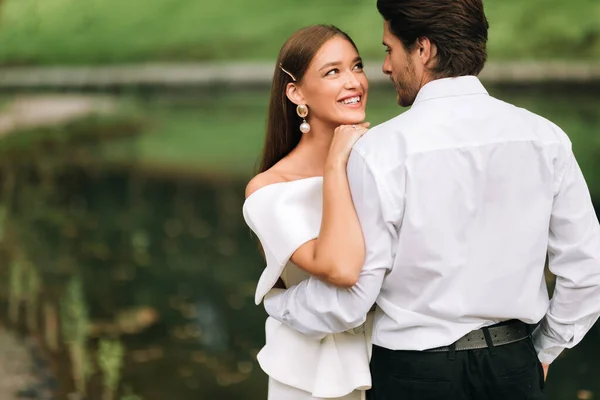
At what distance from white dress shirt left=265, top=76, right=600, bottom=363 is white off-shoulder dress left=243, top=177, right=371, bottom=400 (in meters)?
0.16

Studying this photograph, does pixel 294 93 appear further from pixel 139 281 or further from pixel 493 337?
pixel 139 281

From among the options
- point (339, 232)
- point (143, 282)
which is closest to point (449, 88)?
point (339, 232)

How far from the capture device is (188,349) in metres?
4.25

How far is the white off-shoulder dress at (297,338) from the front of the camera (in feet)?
5.56

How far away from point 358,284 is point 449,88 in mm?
364

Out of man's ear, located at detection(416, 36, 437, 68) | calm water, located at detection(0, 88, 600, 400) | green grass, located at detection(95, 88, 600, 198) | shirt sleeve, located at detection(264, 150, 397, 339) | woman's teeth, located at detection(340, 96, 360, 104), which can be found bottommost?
calm water, located at detection(0, 88, 600, 400)

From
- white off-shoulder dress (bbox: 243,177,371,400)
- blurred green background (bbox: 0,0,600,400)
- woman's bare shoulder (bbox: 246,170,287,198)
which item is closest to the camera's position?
white off-shoulder dress (bbox: 243,177,371,400)

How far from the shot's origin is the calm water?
409 cm

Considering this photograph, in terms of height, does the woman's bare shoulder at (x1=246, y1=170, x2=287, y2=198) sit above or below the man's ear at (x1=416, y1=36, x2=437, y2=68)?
below

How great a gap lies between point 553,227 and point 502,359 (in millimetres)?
249

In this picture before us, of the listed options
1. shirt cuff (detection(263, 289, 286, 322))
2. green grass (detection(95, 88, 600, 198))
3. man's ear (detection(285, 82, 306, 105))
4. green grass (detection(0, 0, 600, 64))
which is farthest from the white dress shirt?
green grass (detection(95, 88, 600, 198))

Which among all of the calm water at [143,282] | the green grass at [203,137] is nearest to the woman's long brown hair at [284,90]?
the calm water at [143,282]

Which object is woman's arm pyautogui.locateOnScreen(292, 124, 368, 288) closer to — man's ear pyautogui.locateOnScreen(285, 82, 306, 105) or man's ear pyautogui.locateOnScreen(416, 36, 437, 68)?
man's ear pyautogui.locateOnScreen(416, 36, 437, 68)

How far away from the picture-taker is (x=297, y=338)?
181 cm
